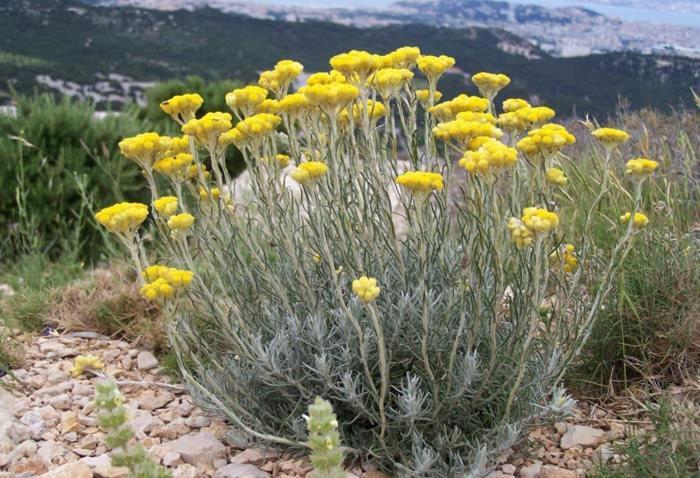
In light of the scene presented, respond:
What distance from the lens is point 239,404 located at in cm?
254

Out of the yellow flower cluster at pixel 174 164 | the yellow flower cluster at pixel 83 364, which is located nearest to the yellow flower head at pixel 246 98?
the yellow flower cluster at pixel 174 164

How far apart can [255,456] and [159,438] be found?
17.5 inches

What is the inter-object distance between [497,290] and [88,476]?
149 cm

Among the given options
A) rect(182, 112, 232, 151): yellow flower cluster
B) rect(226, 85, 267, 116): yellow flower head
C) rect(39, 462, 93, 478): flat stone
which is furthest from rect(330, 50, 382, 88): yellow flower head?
rect(39, 462, 93, 478): flat stone

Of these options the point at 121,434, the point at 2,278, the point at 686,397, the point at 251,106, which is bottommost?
the point at 2,278

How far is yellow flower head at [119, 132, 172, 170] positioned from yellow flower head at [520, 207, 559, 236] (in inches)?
48.6

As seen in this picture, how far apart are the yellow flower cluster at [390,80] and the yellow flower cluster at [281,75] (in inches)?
11.4

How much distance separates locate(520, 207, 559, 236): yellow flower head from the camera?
73.3 inches

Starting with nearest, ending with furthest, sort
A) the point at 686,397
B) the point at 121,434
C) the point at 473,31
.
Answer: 1. the point at 121,434
2. the point at 686,397
3. the point at 473,31

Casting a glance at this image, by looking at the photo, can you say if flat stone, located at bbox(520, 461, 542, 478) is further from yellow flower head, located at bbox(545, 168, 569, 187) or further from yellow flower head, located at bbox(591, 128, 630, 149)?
yellow flower head, located at bbox(591, 128, 630, 149)

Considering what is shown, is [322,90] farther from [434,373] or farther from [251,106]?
[434,373]

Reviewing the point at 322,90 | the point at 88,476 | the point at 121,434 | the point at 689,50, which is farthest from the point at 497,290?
the point at 689,50

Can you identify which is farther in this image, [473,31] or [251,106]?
[473,31]

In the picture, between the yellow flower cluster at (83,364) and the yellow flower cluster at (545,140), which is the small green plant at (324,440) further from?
the yellow flower cluster at (83,364)
